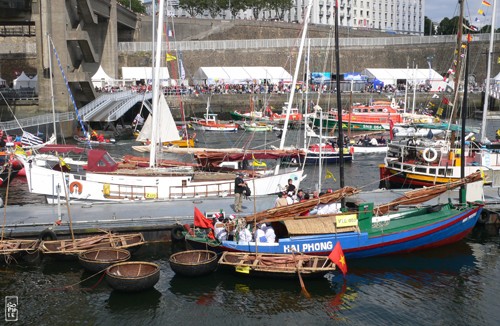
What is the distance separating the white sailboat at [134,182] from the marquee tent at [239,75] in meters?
58.9

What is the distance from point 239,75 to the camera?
88688 millimetres

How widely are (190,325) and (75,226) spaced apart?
775 cm

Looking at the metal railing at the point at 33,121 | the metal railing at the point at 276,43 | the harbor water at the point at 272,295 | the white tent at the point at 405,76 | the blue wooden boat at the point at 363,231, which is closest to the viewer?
the harbor water at the point at 272,295

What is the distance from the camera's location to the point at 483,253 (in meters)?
23.1

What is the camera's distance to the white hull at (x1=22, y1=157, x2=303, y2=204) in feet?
87.3

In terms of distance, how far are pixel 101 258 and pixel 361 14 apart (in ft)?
443

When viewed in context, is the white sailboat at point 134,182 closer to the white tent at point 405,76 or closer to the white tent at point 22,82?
the white tent at point 22,82

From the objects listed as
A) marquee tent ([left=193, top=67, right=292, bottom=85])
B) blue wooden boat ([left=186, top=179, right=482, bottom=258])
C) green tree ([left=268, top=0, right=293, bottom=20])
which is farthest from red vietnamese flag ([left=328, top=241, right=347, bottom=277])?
green tree ([left=268, top=0, right=293, bottom=20])

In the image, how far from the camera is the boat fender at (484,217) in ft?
83.5

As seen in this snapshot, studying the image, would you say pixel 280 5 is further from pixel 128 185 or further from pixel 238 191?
pixel 238 191

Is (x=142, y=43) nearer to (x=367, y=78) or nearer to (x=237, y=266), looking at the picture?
(x=367, y=78)

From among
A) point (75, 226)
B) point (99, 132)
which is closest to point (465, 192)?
point (75, 226)

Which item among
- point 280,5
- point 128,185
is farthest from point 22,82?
point 280,5

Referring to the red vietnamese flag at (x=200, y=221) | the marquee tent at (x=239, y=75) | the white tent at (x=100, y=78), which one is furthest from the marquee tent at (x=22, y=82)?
the red vietnamese flag at (x=200, y=221)
